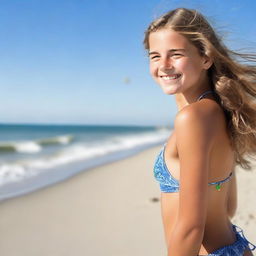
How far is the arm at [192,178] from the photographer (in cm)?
152

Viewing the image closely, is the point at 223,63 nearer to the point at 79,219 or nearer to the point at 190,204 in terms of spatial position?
the point at 190,204

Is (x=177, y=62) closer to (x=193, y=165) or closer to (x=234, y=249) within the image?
(x=193, y=165)

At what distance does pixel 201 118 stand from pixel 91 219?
374cm

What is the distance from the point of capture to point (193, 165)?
1526mm

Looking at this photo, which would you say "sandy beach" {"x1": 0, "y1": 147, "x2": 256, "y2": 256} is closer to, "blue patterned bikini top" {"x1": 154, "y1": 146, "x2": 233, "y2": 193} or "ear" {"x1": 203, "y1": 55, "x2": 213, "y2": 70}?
"blue patterned bikini top" {"x1": 154, "y1": 146, "x2": 233, "y2": 193}

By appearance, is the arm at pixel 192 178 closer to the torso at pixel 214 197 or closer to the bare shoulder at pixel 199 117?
the bare shoulder at pixel 199 117

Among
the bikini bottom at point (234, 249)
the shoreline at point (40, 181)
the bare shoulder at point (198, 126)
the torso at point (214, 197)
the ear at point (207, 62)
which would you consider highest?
the ear at point (207, 62)

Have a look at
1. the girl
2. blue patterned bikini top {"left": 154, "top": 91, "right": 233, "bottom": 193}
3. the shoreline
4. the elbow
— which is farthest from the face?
the shoreline

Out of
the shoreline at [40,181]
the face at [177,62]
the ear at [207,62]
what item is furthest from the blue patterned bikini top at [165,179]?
the shoreline at [40,181]

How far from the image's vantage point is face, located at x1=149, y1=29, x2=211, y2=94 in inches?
68.7

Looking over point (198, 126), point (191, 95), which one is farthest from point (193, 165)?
point (191, 95)

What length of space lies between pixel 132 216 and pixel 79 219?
72 centimetres

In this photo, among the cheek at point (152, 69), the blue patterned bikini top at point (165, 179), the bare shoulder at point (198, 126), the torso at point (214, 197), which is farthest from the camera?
the cheek at point (152, 69)

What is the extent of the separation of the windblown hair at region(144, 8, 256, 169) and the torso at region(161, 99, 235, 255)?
0.08 metres
